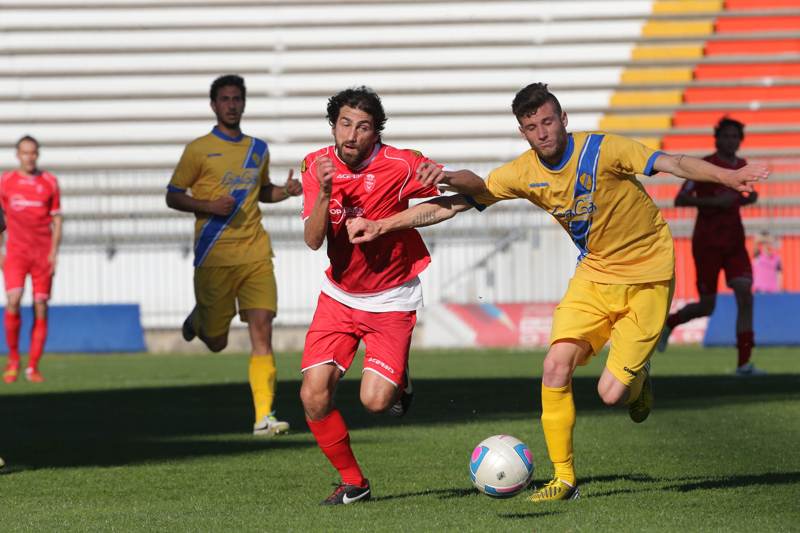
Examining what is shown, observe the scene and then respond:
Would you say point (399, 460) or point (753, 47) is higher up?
point (753, 47)

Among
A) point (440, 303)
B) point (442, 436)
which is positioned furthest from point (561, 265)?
point (442, 436)

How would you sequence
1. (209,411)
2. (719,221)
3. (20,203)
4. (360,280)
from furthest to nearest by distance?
(20,203)
(719,221)
(209,411)
(360,280)

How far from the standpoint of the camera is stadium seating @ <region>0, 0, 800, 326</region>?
25109mm

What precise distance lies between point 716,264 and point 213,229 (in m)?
5.92

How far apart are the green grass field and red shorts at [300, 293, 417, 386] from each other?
0.62 metres

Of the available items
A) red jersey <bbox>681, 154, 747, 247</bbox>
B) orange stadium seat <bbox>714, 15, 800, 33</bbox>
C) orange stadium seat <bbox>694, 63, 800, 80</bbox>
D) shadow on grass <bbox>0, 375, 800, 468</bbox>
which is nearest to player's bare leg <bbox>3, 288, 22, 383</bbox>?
shadow on grass <bbox>0, 375, 800, 468</bbox>

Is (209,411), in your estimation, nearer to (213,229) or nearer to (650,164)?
(213,229)

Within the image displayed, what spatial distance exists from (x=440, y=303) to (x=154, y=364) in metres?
5.28

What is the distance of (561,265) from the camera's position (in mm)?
21938

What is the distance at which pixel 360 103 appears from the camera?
6.30 m

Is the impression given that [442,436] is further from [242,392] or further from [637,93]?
[637,93]

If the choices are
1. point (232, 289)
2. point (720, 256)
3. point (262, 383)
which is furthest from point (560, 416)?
point (720, 256)

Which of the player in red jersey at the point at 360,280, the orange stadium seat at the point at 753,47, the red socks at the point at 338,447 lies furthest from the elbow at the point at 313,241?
the orange stadium seat at the point at 753,47

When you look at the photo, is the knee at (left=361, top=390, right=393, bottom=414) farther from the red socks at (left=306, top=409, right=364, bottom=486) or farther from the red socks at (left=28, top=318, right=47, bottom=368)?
the red socks at (left=28, top=318, right=47, bottom=368)
